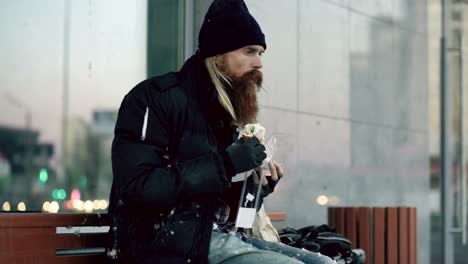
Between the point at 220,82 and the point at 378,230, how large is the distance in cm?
317

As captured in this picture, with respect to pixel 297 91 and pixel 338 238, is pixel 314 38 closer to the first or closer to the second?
pixel 297 91

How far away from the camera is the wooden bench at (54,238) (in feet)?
13.7

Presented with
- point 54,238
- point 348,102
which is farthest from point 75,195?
point 348,102

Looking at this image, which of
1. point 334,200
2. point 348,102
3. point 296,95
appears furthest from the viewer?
point 348,102

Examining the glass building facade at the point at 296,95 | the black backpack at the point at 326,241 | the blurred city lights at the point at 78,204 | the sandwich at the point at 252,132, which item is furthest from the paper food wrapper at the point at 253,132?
the blurred city lights at the point at 78,204

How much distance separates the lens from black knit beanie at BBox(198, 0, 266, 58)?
4.14 metres

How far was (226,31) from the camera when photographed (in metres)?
4.14

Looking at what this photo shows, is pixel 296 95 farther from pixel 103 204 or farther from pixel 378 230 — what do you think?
pixel 103 204

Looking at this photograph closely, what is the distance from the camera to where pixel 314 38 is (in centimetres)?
809

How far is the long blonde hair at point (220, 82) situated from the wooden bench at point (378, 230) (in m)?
3.02

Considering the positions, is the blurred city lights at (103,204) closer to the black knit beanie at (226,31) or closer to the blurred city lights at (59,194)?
the blurred city lights at (59,194)

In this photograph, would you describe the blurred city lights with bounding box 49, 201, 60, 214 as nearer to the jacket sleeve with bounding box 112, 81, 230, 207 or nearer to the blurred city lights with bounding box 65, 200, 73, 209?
the blurred city lights with bounding box 65, 200, 73, 209

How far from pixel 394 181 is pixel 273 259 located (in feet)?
18.7

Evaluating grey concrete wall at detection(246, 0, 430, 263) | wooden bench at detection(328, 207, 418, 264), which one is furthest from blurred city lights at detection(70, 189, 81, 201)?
wooden bench at detection(328, 207, 418, 264)
